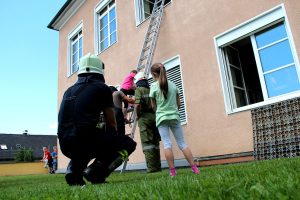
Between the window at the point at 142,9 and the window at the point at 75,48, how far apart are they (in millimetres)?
4880

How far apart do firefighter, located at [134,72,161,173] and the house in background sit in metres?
45.4

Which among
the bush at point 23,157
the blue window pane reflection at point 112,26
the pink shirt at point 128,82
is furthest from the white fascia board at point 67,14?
the bush at point 23,157

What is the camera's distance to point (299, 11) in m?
5.30

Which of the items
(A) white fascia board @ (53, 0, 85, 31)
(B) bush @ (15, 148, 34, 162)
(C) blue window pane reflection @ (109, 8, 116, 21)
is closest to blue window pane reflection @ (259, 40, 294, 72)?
(C) blue window pane reflection @ (109, 8, 116, 21)

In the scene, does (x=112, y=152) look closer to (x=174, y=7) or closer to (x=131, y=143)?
(x=131, y=143)

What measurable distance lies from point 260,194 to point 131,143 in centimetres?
238

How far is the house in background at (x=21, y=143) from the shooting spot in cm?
4678

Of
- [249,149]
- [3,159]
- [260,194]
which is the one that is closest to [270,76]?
[249,149]

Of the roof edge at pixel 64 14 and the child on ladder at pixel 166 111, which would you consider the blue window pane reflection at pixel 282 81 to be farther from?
the roof edge at pixel 64 14

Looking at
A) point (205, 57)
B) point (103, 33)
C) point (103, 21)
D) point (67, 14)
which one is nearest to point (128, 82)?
point (205, 57)

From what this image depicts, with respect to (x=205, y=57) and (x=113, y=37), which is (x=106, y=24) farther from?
(x=205, y=57)

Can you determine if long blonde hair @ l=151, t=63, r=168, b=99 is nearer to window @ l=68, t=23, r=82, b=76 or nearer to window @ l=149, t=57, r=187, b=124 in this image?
window @ l=149, t=57, r=187, b=124

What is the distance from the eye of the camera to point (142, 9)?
9766 millimetres

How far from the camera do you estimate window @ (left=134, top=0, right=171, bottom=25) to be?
9680mm
